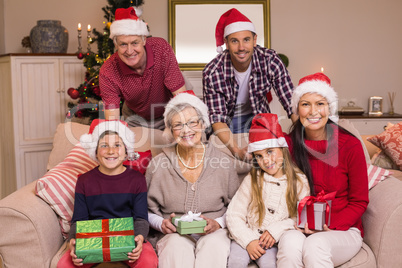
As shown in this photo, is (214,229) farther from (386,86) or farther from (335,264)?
(386,86)

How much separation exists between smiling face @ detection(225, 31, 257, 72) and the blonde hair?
30.0 inches

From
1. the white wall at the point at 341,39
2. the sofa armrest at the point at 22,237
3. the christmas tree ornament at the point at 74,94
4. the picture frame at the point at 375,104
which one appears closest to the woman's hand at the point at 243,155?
the sofa armrest at the point at 22,237

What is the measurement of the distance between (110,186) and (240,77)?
1.14m

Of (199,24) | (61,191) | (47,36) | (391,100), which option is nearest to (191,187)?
(61,191)

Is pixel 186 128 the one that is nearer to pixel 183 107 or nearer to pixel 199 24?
pixel 183 107

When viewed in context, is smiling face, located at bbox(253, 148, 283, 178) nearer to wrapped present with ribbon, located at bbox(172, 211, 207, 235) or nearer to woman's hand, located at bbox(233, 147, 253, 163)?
woman's hand, located at bbox(233, 147, 253, 163)

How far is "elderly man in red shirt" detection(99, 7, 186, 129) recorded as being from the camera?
267cm

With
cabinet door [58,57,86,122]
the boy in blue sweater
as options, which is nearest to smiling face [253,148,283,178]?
the boy in blue sweater

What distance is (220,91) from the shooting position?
9.33ft

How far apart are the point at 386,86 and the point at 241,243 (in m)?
3.66

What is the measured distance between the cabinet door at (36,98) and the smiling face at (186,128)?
245cm

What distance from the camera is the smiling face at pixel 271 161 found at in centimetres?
215

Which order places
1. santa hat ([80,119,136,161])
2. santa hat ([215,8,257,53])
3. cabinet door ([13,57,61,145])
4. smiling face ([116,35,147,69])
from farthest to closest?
1. cabinet door ([13,57,61,145])
2. santa hat ([215,8,257,53])
3. smiling face ([116,35,147,69])
4. santa hat ([80,119,136,161])

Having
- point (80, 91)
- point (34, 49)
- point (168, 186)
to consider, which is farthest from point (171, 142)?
A: point (34, 49)
